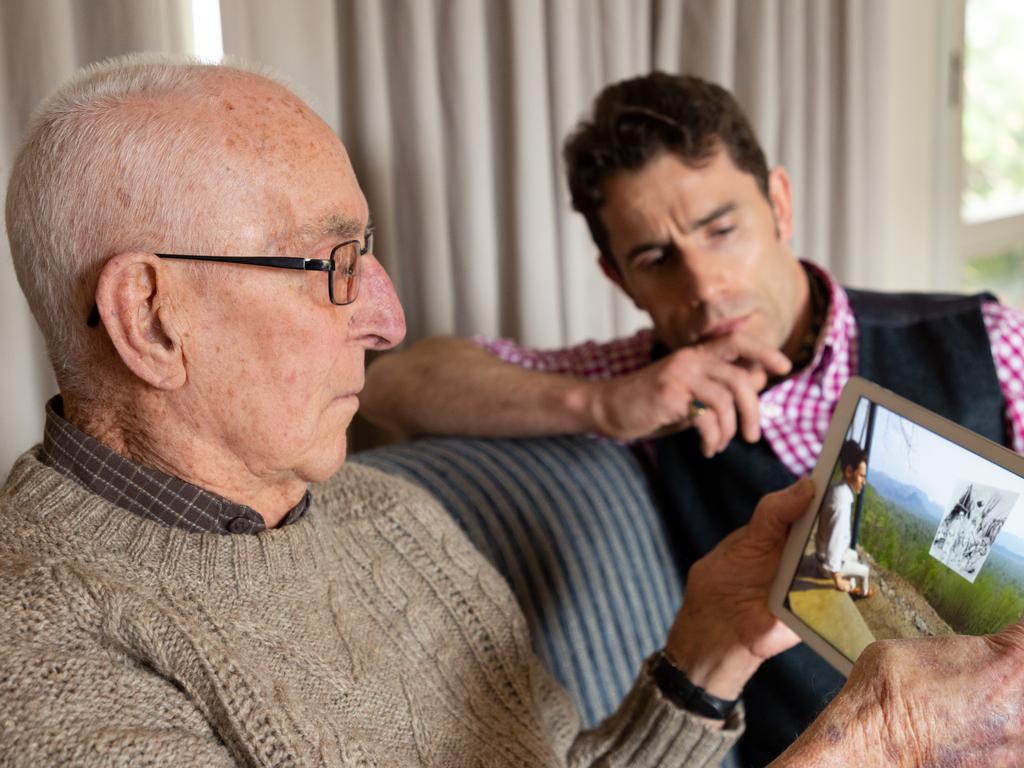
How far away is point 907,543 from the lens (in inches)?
37.3

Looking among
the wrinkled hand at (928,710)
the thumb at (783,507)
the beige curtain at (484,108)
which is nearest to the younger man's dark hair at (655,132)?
the beige curtain at (484,108)

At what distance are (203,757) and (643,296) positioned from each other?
1.04m

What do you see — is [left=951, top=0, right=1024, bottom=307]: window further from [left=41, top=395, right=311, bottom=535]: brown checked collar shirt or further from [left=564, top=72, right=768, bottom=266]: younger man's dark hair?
[left=41, top=395, right=311, bottom=535]: brown checked collar shirt

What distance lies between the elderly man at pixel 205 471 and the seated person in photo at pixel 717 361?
1.87 feet

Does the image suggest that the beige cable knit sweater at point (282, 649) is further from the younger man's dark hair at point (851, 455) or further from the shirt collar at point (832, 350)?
the shirt collar at point (832, 350)

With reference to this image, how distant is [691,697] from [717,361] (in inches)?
19.0

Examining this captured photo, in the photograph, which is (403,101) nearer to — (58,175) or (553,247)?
(553,247)

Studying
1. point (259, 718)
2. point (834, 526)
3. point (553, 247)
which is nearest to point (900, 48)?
point (553, 247)

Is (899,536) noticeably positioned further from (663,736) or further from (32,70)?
(32,70)

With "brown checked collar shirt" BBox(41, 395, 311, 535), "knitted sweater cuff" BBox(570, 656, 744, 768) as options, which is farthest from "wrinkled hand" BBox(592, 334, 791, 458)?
"brown checked collar shirt" BBox(41, 395, 311, 535)

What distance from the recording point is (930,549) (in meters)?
0.92

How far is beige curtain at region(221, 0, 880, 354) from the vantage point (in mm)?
1656

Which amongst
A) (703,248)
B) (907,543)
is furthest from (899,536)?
(703,248)

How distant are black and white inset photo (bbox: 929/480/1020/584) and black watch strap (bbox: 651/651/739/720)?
1.34ft
